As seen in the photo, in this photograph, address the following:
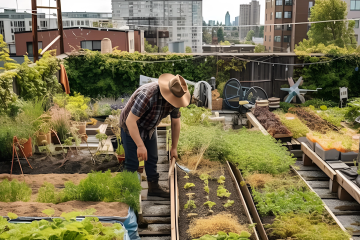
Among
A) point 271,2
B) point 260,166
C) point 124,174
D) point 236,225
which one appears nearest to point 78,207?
point 124,174

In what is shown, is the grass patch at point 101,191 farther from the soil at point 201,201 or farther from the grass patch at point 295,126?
the grass patch at point 295,126

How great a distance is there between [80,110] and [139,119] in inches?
159

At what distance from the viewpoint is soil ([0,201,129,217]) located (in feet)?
10.2

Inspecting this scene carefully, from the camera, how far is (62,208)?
3207 millimetres

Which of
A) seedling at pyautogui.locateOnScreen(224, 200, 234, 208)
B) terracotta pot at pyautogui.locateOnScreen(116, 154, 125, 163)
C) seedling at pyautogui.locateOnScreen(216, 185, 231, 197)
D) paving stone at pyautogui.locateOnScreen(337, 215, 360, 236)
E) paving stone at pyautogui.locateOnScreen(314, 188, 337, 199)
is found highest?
terracotta pot at pyautogui.locateOnScreen(116, 154, 125, 163)

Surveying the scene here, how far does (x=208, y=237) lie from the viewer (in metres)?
2.98

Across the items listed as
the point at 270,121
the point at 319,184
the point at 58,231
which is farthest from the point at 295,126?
the point at 58,231

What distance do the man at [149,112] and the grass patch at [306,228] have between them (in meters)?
1.46

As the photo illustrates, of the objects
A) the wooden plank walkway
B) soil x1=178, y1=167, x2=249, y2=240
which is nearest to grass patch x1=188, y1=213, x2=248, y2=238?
soil x1=178, y1=167, x2=249, y2=240

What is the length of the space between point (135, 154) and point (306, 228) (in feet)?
6.57

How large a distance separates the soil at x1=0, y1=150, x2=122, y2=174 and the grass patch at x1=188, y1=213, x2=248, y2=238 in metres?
1.97

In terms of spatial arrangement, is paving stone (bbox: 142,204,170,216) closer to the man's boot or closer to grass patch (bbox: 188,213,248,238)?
the man's boot

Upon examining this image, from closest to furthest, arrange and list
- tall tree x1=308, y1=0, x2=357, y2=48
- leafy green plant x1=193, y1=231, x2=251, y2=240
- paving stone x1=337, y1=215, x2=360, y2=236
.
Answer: leafy green plant x1=193, y1=231, x2=251, y2=240 < paving stone x1=337, y1=215, x2=360, y2=236 < tall tree x1=308, y1=0, x2=357, y2=48

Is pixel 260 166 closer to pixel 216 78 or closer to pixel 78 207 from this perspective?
pixel 78 207
